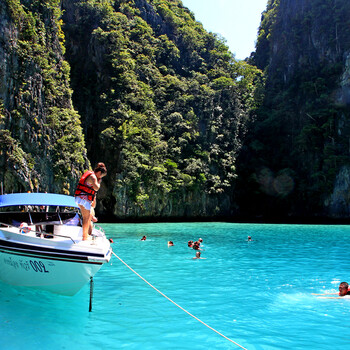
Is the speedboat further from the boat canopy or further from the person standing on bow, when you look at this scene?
the boat canopy

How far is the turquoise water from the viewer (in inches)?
226

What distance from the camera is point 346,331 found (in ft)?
20.7

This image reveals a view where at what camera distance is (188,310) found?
734 cm

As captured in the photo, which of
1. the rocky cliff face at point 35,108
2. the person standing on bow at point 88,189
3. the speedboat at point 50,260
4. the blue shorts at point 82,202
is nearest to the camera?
the speedboat at point 50,260

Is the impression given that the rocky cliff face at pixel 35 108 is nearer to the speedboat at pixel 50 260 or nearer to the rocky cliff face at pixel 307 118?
the speedboat at pixel 50 260

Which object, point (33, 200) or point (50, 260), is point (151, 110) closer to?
point (33, 200)

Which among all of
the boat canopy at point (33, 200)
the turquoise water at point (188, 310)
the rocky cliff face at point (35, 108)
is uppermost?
the rocky cliff face at point (35, 108)

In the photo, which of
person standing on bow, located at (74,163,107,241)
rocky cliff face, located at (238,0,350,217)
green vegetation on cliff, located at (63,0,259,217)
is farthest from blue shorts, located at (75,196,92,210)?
rocky cliff face, located at (238,0,350,217)

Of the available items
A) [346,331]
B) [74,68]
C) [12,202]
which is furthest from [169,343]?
[74,68]

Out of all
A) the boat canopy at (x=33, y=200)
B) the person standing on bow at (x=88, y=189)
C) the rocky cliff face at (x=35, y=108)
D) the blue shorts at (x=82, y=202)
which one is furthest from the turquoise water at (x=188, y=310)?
the rocky cliff face at (x=35, y=108)

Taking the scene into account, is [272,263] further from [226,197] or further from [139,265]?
[226,197]

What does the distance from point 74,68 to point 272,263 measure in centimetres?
4002

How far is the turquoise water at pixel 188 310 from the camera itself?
5.74 metres

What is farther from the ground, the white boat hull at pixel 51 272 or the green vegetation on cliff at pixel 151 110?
the green vegetation on cliff at pixel 151 110
